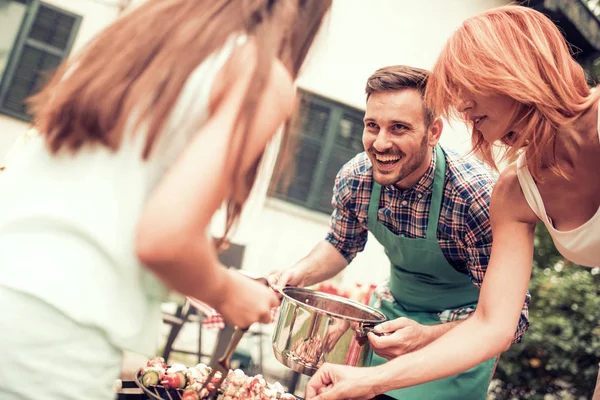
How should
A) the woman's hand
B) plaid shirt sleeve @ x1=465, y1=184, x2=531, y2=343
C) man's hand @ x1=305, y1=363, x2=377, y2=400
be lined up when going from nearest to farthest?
the woman's hand < man's hand @ x1=305, y1=363, x2=377, y2=400 < plaid shirt sleeve @ x1=465, y1=184, x2=531, y2=343

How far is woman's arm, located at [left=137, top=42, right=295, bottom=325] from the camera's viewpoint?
0.94 metres

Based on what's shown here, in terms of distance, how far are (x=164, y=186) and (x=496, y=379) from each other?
597 cm

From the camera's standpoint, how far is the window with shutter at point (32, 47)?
6.04 m

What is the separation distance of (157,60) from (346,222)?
1845 millimetres

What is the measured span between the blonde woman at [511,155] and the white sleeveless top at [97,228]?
0.86 metres

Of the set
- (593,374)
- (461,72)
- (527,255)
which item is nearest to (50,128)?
(461,72)

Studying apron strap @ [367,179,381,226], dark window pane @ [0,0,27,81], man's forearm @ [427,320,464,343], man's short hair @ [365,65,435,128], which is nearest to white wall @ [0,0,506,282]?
dark window pane @ [0,0,27,81]

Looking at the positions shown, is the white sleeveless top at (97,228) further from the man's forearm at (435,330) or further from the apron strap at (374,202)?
the apron strap at (374,202)

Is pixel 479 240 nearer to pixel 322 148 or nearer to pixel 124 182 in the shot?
pixel 124 182

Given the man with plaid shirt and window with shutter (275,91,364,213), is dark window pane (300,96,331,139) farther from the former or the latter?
the man with plaid shirt

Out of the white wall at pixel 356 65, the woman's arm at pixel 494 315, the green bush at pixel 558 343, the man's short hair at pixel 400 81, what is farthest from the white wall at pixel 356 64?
the woman's arm at pixel 494 315

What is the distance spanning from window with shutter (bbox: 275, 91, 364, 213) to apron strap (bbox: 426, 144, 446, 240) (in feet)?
13.6

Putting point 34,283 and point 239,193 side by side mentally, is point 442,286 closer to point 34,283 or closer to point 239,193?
point 239,193

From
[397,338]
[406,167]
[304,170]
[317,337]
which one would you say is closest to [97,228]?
[317,337]
